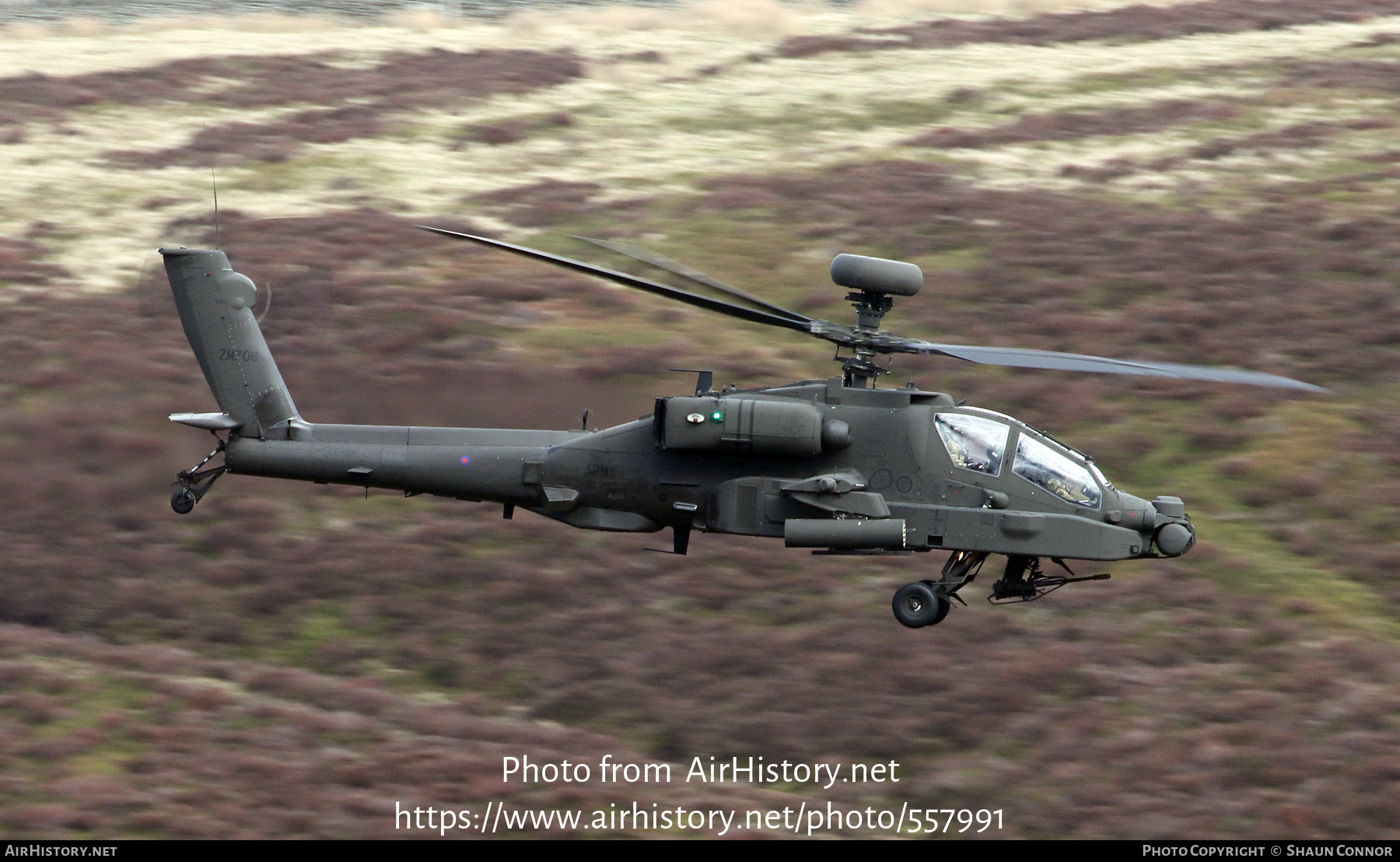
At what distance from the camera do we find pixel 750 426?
1612cm

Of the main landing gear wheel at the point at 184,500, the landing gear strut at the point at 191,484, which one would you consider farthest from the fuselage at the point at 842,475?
the main landing gear wheel at the point at 184,500

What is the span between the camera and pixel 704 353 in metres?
27.4

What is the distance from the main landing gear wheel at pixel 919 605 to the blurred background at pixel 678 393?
3.05m

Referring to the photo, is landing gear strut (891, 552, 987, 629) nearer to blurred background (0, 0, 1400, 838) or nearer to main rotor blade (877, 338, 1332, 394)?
main rotor blade (877, 338, 1332, 394)

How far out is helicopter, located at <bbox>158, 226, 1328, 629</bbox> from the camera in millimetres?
16062

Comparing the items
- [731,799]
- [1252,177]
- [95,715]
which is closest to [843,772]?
[731,799]

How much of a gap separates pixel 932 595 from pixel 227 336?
9.52 m

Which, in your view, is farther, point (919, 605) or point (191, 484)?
point (191, 484)

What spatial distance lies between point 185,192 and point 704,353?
15597mm

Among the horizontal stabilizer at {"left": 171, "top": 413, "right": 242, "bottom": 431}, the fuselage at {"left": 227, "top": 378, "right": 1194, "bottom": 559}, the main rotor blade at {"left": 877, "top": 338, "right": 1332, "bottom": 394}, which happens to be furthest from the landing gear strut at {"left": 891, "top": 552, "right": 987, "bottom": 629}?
the horizontal stabilizer at {"left": 171, "top": 413, "right": 242, "bottom": 431}

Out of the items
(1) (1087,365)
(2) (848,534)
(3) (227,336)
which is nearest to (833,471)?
(2) (848,534)

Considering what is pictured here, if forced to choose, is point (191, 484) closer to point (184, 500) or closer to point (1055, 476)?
point (184, 500)

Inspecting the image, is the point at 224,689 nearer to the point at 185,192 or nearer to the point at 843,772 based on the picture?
the point at 843,772

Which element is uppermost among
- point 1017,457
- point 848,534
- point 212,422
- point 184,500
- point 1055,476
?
point 1017,457
